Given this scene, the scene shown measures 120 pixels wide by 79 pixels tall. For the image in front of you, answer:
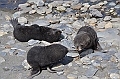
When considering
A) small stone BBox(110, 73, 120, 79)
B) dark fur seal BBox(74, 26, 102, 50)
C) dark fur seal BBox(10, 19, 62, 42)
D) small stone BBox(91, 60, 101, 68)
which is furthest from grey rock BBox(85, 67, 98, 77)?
dark fur seal BBox(10, 19, 62, 42)

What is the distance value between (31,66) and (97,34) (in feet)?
6.66

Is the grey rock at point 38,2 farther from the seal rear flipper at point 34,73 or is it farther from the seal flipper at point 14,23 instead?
the seal rear flipper at point 34,73

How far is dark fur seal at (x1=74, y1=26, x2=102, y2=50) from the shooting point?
20.8 ft

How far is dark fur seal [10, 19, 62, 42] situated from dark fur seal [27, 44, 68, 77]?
1.05m

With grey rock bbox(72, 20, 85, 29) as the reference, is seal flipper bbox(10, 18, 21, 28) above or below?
above

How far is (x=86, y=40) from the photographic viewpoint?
6.42 metres

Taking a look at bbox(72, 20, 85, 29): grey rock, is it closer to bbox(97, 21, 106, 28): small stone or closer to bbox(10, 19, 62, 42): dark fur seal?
bbox(97, 21, 106, 28): small stone

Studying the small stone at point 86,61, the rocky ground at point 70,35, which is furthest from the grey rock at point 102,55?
the small stone at point 86,61

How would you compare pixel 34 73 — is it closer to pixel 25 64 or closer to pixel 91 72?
pixel 25 64

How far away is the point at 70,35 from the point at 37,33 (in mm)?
782

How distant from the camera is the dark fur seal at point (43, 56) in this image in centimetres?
599

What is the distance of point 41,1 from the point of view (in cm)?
938

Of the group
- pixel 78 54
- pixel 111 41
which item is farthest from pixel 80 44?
pixel 111 41

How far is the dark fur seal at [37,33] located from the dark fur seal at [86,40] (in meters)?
0.67
